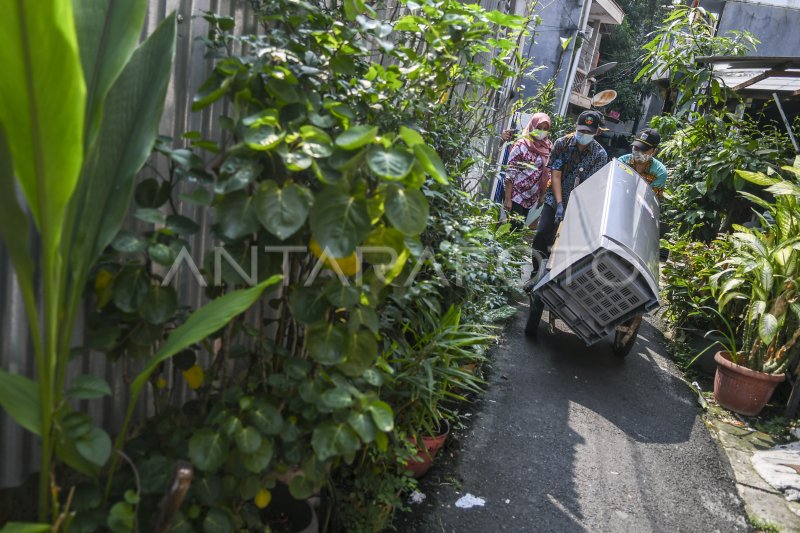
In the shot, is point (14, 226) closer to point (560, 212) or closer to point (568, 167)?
point (560, 212)

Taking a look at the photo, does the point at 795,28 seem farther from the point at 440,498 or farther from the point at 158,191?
the point at 158,191

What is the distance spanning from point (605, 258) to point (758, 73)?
486 centimetres

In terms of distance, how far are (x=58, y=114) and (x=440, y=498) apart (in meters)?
2.54

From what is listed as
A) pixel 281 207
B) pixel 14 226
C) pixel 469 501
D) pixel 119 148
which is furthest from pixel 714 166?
pixel 14 226

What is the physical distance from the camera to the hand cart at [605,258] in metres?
4.45

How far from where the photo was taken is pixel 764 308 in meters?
4.50

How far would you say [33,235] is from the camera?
5.57 feet

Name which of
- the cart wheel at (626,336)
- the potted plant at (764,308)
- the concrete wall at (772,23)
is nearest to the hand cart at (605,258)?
the cart wheel at (626,336)

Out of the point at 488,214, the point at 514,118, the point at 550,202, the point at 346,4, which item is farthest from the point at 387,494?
the point at 514,118

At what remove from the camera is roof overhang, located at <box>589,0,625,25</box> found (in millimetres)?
22594

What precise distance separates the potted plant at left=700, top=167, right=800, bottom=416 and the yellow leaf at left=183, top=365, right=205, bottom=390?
396cm

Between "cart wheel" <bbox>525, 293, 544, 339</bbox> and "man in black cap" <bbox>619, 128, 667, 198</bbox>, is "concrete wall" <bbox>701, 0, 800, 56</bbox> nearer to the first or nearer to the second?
"man in black cap" <bbox>619, 128, 667, 198</bbox>

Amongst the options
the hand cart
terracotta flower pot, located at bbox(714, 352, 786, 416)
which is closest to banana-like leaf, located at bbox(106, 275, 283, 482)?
the hand cart

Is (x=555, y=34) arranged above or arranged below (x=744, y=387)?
above
